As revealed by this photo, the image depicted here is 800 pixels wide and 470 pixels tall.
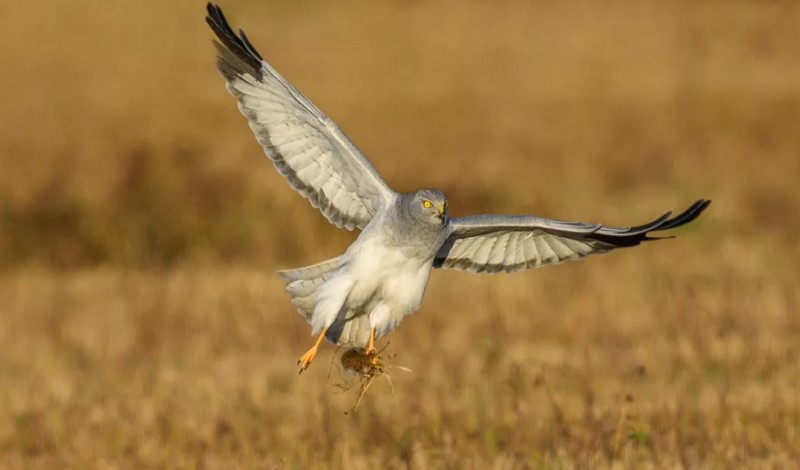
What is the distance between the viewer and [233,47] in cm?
675

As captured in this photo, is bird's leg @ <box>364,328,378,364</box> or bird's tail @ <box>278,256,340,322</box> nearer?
bird's leg @ <box>364,328,378,364</box>

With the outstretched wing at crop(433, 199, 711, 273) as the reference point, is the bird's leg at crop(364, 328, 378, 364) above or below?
below

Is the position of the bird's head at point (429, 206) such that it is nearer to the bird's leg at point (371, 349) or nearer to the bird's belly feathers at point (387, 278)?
the bird's belly feathers at point (387, 278)

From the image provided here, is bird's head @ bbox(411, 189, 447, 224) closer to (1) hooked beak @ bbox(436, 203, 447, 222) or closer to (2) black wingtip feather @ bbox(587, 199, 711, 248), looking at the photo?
(1) hooked beak @ bbox(436, 203, 447, 222)

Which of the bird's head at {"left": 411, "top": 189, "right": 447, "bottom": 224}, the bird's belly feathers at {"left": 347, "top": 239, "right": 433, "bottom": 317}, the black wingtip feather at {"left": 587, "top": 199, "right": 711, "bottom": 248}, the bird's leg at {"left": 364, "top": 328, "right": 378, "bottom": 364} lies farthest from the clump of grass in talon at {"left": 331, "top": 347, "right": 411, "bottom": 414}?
the black wingtip feather at {"left": 587, "top": 199, "right": 711, "bottom": 248}

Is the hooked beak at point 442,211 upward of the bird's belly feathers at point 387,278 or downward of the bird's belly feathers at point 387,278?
upward

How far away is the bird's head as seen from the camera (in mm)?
6336

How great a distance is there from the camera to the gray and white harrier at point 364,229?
645 cm

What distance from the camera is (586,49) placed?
20.6 meters

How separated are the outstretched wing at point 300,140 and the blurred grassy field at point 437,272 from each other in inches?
55.2

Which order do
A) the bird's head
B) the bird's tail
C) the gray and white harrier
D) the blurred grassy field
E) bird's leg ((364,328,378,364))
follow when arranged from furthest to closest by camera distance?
1. the blurred grassy field
2. the bird's tail
3. bird's leg ((364,328,378,364))
4. the gray and white harrier
5. the bird's head

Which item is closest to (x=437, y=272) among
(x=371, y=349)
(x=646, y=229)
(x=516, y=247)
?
(x=516, y=247)

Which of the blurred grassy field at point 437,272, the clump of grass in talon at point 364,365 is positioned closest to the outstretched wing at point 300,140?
the clump of grass in talon at point 364,365

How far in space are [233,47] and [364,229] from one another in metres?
1.13
